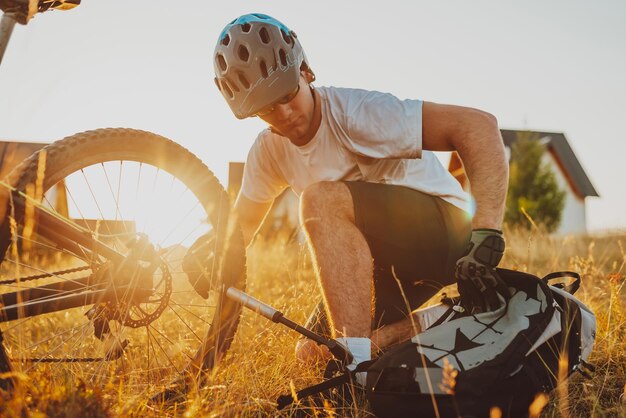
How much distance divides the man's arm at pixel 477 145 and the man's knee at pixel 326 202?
47 cm

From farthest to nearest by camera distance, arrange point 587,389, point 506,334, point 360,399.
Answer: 1. point 587,389
2. point 360,399
3. point 506,334

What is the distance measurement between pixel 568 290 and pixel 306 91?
59.9 inches

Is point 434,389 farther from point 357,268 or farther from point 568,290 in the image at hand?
point 568,290

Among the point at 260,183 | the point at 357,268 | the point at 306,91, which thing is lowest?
the point at 357,268

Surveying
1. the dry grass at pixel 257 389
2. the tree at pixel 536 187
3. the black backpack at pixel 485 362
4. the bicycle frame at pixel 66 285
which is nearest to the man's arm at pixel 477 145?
the black backpack at pixel 485 362

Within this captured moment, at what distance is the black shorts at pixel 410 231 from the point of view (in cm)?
259

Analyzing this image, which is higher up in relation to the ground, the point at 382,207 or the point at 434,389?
the point at 382,207

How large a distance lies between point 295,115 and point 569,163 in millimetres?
34783

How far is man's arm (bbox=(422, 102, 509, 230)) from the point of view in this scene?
2408 millimetres

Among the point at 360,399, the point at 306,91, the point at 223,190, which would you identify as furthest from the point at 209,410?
the point at 306,91

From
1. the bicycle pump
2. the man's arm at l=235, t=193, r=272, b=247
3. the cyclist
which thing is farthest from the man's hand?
the man's arm at l=235, t=193, r=272, b=247

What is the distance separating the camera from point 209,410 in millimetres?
2021

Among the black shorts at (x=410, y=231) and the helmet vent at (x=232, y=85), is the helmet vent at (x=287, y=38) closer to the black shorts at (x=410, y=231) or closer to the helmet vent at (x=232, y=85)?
the helmet vent at (x=232, y=85)

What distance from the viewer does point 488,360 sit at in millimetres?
1957
